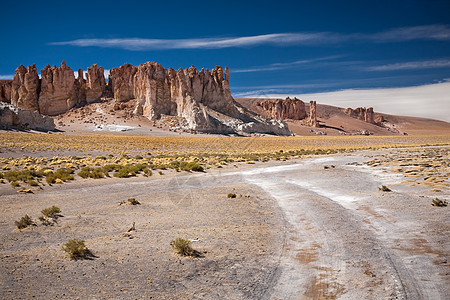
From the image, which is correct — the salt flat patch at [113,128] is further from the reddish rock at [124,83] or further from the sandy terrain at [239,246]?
the sandy terrain at [239,246]

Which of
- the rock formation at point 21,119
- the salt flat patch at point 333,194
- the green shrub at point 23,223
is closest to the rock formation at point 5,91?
the rock formation at point 21,119

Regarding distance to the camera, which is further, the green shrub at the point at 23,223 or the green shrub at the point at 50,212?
the green shrub at the point at 50,212

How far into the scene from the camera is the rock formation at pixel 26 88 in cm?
9706

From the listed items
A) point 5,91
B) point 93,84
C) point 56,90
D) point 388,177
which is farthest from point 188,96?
point 388,177

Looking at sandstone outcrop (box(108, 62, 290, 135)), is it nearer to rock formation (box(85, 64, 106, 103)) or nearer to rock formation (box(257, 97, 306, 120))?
rock formation (box(85, 64, 106, 103))

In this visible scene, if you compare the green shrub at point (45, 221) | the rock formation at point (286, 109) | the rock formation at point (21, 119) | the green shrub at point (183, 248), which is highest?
the rock formation at point (286, 109)

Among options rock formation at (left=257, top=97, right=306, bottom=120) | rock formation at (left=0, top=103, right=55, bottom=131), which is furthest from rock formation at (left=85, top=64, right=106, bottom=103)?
rock formation at (left=257, top=97, right=306, bottom=120)

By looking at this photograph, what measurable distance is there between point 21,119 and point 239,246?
2772 inches

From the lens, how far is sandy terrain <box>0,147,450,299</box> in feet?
18.1

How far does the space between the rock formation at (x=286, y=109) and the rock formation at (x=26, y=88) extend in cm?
10086

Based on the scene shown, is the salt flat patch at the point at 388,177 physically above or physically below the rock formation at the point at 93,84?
below

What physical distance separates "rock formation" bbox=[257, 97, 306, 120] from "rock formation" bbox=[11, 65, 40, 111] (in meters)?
101

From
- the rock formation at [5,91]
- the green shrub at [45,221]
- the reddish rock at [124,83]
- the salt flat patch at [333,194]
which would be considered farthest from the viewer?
the rock formation at [5,91]

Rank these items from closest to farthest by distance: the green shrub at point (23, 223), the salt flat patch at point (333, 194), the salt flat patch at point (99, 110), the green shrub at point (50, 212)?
1. the green shrub at point (23, 223)
2. the green shrub at point (50, 212)
3. the salt flat patch at point (333, 194)
4. the salt flat patch at point (99, 110)
